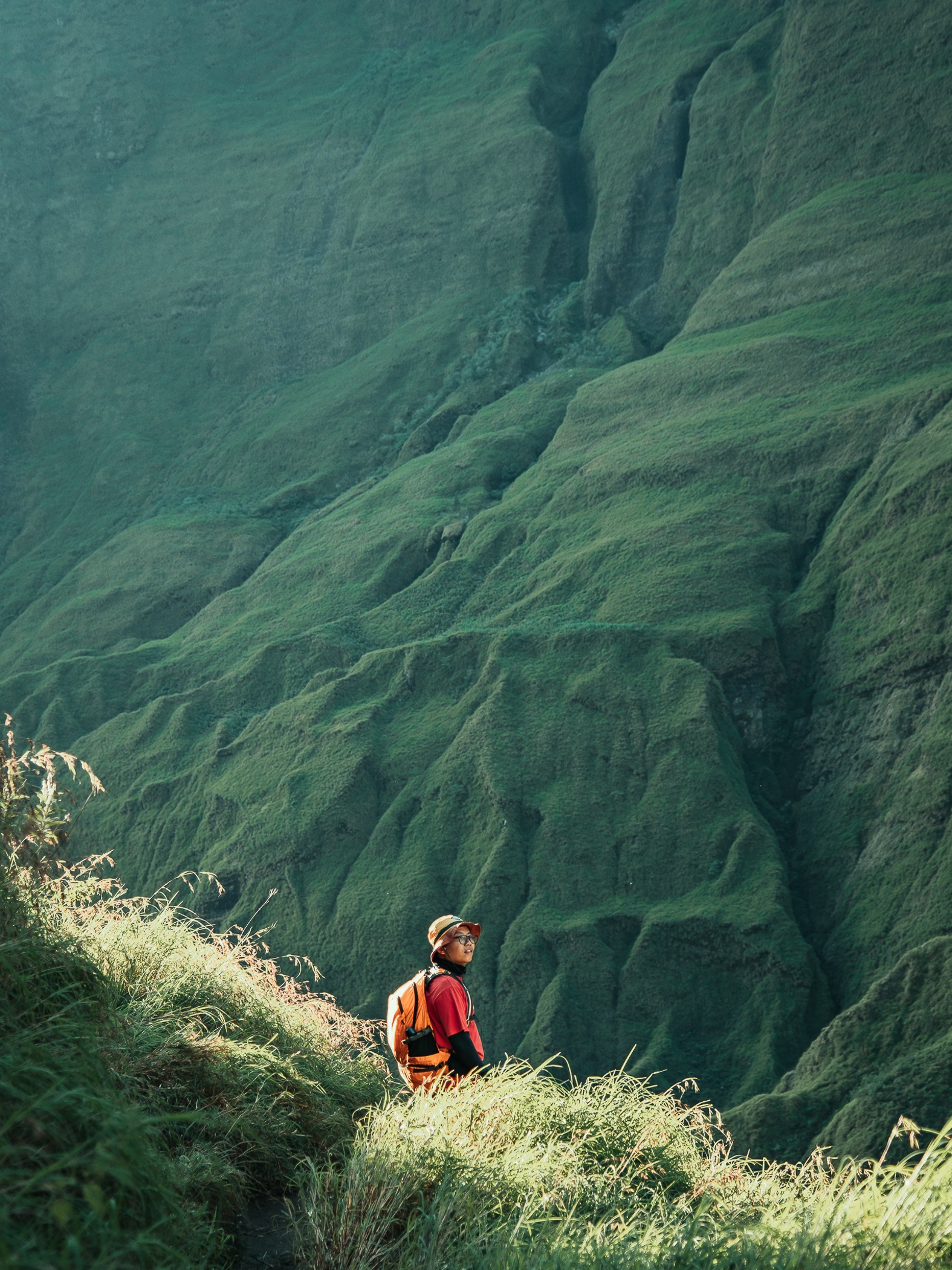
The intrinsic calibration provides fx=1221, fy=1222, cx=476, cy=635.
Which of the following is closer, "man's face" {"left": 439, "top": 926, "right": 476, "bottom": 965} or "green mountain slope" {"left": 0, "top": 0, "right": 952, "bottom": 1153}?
"man's face" {"left": 439, "top": 926, "right": 476, "bottom": 965}

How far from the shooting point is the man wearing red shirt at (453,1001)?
4.70 metres

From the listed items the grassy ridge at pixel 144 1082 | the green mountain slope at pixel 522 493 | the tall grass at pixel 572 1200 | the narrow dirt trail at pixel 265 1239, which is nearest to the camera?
the grassy ridge at pixel 144 1082

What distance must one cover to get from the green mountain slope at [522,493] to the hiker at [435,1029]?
7205 millimetres

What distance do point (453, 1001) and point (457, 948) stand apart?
0.68 feet

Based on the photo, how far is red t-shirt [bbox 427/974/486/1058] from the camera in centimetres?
472

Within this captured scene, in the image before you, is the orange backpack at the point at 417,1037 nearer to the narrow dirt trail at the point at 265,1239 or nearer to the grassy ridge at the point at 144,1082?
the grassy ridge at the point at 144,1082

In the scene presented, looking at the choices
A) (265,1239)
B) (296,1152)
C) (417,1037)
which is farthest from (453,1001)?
(265,1239)

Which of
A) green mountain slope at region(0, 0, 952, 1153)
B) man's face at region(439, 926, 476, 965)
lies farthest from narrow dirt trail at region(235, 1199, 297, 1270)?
green mountain slope at region(0, 0, 952, 1153)

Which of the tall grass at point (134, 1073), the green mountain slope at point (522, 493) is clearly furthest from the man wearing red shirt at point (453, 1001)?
the green mountain slope at point (522, 493)

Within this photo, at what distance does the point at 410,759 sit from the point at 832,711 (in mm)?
6087

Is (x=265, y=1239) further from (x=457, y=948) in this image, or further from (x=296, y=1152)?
(x=457, y=948)

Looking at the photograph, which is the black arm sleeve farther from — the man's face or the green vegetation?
the man's face

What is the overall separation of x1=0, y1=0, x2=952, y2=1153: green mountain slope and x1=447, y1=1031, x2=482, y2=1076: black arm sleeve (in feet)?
23.6

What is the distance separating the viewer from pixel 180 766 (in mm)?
21172
